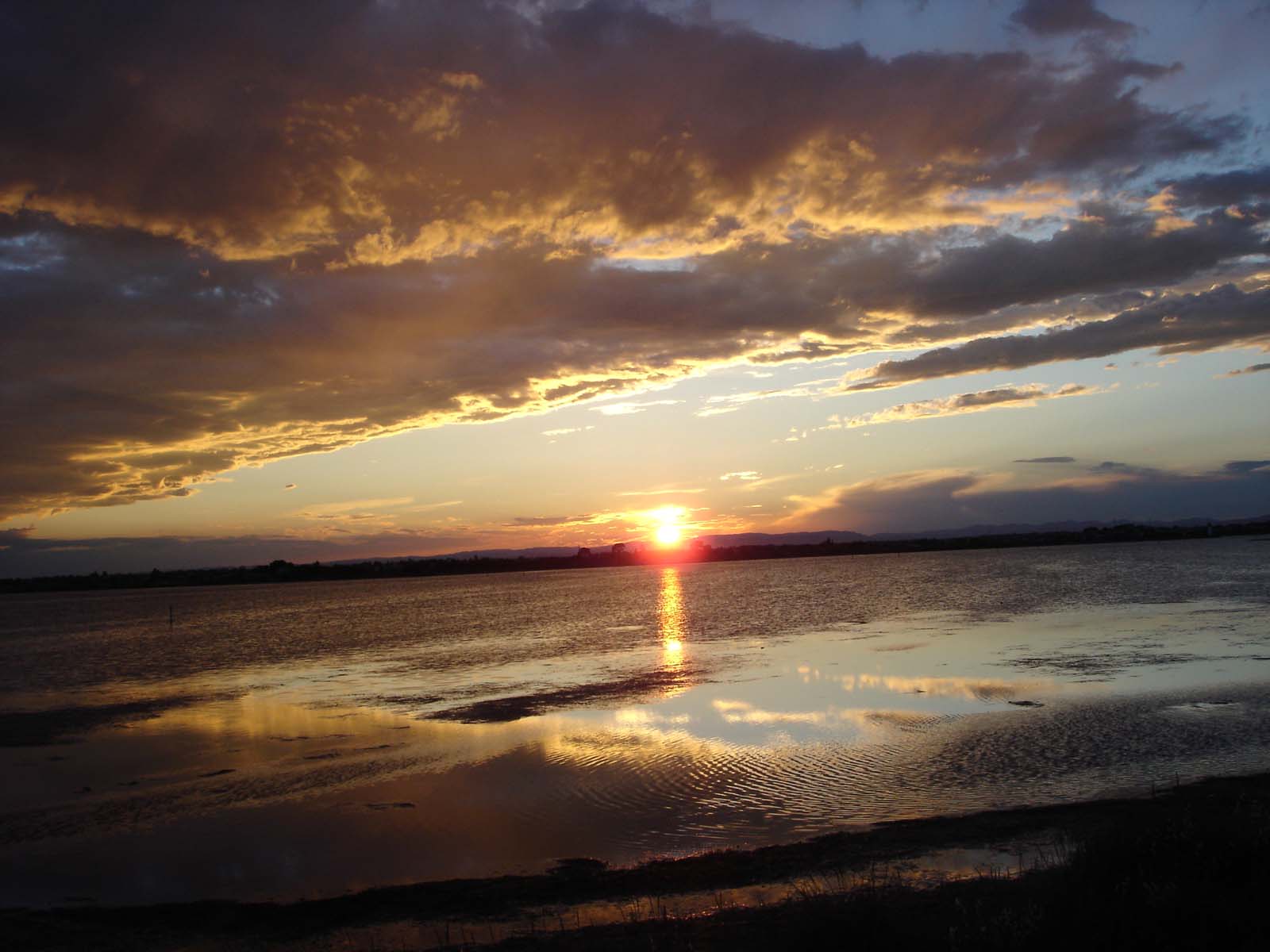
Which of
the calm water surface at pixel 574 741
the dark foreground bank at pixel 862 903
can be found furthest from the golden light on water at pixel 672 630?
the dark foreground bank at pixel 862 903

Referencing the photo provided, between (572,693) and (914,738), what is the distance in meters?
12.4

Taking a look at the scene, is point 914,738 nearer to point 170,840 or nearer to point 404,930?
point 404,930

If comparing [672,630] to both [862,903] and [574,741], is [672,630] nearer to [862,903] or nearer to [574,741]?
[574,741]

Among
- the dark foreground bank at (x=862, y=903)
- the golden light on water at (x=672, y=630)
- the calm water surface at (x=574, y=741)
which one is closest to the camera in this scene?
the dark foreground bank at (x=862, y=903)

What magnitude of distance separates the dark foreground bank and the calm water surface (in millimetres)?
842

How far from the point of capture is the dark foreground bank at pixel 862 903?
774cm

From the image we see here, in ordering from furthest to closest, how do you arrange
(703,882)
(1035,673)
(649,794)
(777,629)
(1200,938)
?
(777,629), (1035,673), (649,794), (703,882), (1200,938)

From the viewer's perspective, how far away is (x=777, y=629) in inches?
1859

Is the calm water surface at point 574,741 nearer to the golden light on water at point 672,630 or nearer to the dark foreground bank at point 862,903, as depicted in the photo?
the golden light on water at point 672,630

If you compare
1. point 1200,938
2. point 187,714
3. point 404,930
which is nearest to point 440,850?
point 404,930

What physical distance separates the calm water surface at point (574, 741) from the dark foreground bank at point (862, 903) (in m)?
0.84

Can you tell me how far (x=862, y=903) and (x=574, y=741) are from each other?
1292cm

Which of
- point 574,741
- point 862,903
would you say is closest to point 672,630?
point 574,741

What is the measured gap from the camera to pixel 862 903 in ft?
28.3
